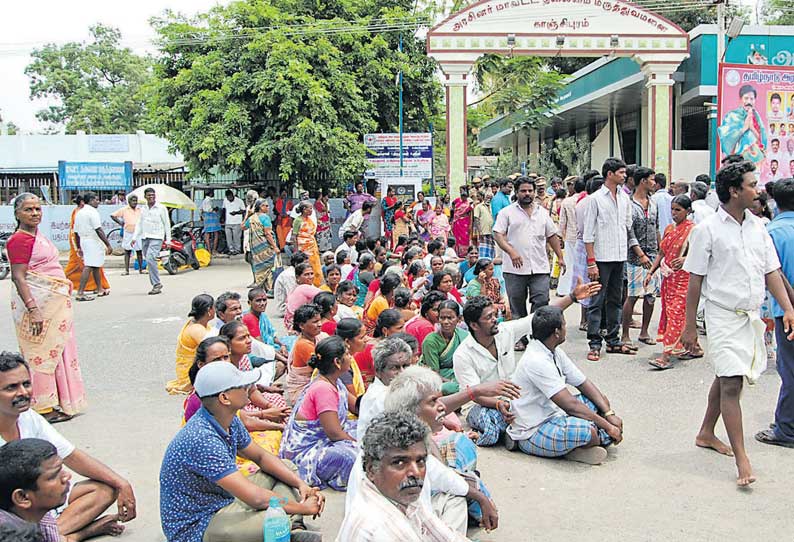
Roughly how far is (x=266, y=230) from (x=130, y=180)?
44.2 feet

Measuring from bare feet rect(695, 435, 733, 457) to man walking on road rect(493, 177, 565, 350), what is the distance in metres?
2.65

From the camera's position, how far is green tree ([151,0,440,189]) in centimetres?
1764

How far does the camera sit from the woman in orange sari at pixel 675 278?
7477 millimetres

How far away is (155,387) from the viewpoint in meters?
7.36

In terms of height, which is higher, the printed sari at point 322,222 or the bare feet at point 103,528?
the printed sari at point 322,222

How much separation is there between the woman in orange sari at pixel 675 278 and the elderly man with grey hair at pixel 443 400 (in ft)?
10.7

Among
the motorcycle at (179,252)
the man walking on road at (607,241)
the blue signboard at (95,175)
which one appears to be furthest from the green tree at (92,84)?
the man walking on road at (607,241)

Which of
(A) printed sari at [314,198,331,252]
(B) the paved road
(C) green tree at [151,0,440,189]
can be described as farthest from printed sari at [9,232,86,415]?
(C) green tree at [151,0,440,189]

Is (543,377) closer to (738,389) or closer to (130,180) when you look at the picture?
(738,389)

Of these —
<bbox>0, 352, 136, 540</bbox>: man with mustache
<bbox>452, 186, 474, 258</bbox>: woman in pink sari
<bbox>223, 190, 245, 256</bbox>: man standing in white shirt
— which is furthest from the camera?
<bbox>223, 190, 245, 256</bbox>: man standing in white shirt

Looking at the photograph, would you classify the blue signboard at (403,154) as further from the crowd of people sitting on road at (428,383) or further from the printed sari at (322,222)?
the crowd of people sitting on road at (428,383)

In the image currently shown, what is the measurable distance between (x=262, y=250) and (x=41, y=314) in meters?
6.55

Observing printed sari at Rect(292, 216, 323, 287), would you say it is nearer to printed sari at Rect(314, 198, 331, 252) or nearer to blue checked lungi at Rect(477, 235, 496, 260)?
blue checked lungi at Rect(477, 235, 496, 260)

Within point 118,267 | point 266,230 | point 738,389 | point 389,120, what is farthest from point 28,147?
point 738,389
